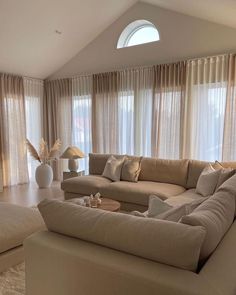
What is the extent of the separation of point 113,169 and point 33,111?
3.17 m

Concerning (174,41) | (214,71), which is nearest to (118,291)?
(214,71)

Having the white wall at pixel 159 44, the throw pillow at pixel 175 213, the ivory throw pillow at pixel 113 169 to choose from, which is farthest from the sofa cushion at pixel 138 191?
the white wall at pixel 159 44

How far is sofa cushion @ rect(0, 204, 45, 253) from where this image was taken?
244 centimetres

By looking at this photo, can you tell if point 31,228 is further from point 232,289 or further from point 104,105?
point 104,105

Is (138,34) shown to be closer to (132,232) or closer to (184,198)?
(184,198)

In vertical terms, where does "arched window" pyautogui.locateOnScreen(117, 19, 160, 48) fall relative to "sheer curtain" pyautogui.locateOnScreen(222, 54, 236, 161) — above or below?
above

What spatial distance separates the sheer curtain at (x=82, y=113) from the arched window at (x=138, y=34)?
1.13m

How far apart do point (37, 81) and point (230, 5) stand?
4.73m

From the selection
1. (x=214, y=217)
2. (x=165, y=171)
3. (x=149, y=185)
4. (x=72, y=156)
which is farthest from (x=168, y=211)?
(x=72, y=156)

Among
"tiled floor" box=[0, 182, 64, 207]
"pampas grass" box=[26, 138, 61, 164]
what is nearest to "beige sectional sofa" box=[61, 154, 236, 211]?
"tiled floor" box=[0, 182, 64, 207]

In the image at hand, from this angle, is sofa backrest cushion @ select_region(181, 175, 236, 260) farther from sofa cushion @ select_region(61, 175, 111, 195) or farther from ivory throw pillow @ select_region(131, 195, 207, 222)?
sofa cushion @ select_region(61, 175, 111, 195)

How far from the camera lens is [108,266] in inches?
50.5

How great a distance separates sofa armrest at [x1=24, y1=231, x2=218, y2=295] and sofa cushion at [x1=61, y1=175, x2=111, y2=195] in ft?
8.70

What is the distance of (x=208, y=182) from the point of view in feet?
11.6
